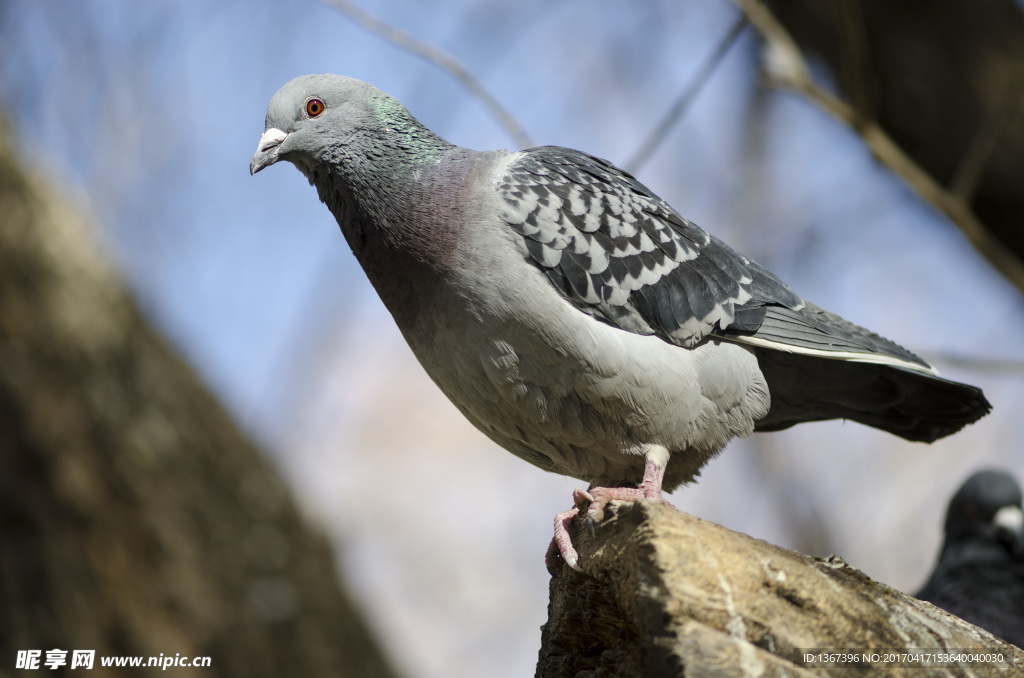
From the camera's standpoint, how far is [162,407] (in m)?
5.07

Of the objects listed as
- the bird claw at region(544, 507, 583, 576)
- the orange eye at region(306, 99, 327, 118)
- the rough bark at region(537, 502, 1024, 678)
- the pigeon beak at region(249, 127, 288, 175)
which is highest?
the orange eye at region(306, 99, 327, 118)

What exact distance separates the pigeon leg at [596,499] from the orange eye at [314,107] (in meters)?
2.07

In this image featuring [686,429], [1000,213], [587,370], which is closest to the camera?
[587,370]

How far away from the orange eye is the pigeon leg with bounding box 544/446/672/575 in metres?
2.07

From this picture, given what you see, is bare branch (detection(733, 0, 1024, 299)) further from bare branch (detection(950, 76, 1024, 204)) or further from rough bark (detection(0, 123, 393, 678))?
rough bark (detection(0, 123, 393, 678))

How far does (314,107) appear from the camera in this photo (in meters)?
3.63

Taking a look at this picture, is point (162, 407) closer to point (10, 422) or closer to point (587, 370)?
point (10, 422)

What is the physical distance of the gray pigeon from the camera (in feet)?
10.3

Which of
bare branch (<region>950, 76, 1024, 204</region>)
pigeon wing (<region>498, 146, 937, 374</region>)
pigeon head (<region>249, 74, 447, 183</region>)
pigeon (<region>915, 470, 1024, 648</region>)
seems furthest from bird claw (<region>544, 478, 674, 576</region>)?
bare branch (<region>950, 76, 1024, 204</region>)

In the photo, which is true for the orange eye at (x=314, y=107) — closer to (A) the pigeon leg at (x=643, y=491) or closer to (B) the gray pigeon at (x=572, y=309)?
(B) the gray pigeon at (x=572, y=309)

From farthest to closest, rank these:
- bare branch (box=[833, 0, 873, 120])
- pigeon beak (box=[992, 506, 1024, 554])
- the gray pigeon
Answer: pigeon beak (box=[992, 506, 1024, 554])
bare branch (box=[833, 0, 873, 120])
the gray pigeon

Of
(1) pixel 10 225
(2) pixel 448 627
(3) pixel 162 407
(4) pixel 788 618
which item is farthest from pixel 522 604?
(4) pixel 788 618

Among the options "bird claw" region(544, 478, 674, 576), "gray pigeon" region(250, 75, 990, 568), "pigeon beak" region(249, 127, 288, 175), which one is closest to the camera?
"bird claw" region(544, 478, 674, 576)

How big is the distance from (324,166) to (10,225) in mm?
2467
